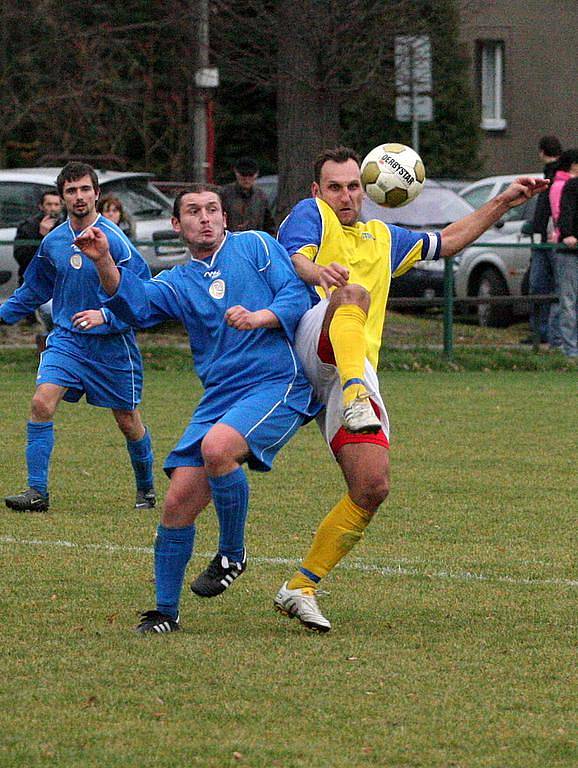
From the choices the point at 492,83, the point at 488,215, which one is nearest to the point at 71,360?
the point at 488,215

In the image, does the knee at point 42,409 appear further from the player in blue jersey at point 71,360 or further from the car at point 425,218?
the car at point 425,218

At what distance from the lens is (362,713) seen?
17.0 feet

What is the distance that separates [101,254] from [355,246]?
126cm

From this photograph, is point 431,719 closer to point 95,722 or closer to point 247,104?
point 95,722

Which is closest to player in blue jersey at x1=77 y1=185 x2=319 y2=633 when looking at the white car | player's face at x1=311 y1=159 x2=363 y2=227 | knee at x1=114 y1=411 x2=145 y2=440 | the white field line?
player's face at x1=311 y1=159 x2=363 y2=227

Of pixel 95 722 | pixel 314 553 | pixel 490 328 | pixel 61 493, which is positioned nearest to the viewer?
pixel 95 722

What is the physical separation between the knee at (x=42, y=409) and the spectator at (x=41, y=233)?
19.1 feet

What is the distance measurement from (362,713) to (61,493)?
5077 mm

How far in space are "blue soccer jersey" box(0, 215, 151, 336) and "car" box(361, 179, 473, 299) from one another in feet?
34.6

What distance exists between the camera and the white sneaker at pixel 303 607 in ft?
20.7

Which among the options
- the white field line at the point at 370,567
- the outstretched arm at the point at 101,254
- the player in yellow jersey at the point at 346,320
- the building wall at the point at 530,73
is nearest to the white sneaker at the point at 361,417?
the player in yellow jersey at the point at 346,320

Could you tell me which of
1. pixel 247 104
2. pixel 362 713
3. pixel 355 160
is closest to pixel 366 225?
pixel 355 160

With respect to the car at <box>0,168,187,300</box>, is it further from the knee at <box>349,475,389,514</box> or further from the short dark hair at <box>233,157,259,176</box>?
the knee at <box>349,475,389,514</box>

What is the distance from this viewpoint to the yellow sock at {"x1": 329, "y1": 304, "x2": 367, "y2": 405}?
6.18m
